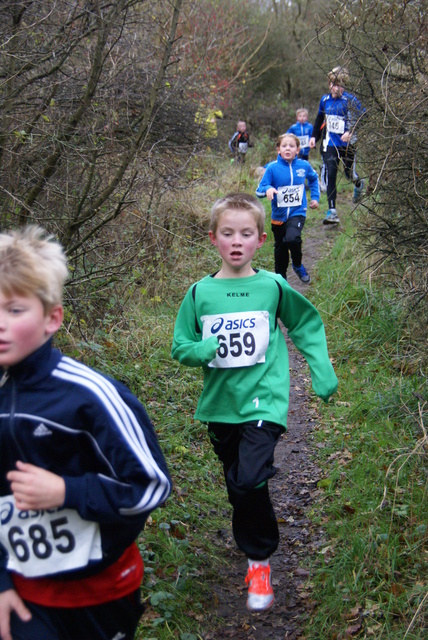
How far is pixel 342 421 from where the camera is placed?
5.19 meters

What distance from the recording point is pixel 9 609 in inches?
74.2

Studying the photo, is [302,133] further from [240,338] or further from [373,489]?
[240,338]

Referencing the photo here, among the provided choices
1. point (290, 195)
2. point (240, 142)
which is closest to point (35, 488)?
point (290, 195)

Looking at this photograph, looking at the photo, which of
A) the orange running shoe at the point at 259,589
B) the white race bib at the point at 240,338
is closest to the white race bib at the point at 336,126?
the white race bib at the point at 240,338

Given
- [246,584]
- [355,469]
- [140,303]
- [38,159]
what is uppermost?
[38,159]

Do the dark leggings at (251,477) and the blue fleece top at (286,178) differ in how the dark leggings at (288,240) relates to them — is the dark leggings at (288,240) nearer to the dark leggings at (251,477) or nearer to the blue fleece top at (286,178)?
the blue fleece top at (286,178)

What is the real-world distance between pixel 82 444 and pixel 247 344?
1521 mm

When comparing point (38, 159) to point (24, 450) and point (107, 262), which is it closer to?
point (107, 262)

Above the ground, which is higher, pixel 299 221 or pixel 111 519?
pixel 299 221

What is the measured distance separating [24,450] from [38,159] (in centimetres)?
366

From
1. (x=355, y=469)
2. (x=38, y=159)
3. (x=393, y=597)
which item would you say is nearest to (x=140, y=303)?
(x=38, y=159)

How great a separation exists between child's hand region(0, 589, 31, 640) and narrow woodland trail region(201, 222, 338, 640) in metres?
1.60

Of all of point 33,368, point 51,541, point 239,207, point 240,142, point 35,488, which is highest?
point 240,142

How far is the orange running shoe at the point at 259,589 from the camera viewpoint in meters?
3.24
